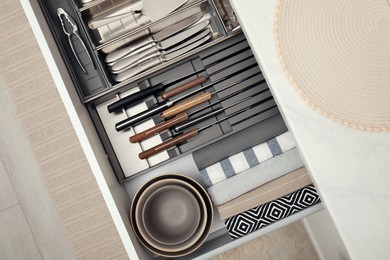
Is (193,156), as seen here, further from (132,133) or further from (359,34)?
(359,34)

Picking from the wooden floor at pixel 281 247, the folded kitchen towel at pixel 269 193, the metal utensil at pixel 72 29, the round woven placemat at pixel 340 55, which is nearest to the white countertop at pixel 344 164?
the round woven placemat at pixel 340 55

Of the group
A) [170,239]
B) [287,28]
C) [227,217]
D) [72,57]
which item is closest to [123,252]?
[170,239]

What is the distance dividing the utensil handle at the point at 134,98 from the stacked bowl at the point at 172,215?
0.21 metres

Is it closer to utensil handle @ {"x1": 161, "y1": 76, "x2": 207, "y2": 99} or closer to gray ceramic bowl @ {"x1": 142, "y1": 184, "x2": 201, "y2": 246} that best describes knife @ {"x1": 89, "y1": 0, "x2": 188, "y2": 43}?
utensil handle @ {"x1": 161, "y1": 76, "x2": 207, "y2": 99}

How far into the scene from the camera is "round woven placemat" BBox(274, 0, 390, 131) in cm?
63

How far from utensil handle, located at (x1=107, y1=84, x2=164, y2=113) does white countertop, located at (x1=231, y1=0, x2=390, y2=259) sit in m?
0.32

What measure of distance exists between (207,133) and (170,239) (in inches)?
10.8

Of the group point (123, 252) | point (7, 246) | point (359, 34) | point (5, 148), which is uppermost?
point (5, 148)

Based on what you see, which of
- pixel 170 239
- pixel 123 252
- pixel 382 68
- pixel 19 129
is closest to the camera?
pixel 382 68

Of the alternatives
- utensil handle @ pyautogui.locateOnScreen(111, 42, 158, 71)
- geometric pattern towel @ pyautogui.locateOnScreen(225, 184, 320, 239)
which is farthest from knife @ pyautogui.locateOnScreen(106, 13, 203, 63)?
geometric pattern towel @ pyautogui.locateOnScreen(225, 184, 320, 239)

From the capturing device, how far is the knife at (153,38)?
2.87 ft

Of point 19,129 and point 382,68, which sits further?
point 19,129

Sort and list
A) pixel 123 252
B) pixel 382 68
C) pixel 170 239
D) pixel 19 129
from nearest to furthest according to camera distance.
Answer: pixel 382 68
pixel 170 239
pixel 123 252
pixel 19 129

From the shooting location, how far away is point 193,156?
0.90 m
